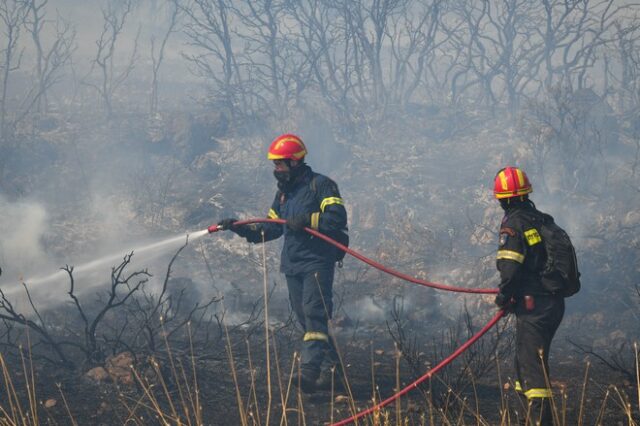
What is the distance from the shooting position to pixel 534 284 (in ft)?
12.0

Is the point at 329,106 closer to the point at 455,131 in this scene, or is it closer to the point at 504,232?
the point at 455,131

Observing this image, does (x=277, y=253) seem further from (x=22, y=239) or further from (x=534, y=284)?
(x=534, y=284)

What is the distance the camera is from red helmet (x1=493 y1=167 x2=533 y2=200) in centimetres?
372

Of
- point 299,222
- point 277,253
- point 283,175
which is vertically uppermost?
point 283,175

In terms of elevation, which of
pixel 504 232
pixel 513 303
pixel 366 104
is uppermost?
pixel 366 104

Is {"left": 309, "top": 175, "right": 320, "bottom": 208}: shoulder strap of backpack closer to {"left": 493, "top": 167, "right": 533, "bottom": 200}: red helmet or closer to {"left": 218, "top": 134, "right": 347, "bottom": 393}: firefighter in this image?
{"left": 218, "top": 134, "right": 347, "bottom": 393}: firefighter

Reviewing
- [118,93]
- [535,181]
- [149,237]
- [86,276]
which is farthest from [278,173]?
[118,93]

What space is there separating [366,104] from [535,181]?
7.37m

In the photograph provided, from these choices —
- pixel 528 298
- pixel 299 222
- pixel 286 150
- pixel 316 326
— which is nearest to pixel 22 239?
pixel 286 150

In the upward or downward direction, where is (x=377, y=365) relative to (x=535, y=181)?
downward

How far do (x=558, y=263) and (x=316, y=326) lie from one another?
2.05 meters

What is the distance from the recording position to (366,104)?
1998cm

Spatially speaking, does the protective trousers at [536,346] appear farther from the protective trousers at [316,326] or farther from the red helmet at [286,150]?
the red helmet at [286,150]

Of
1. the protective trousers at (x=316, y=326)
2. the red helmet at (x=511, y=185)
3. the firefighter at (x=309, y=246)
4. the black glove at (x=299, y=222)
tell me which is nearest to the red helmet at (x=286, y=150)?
the firefighter at (x=309, y=246)
